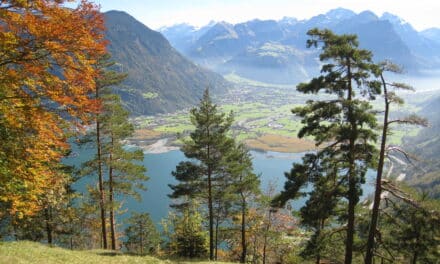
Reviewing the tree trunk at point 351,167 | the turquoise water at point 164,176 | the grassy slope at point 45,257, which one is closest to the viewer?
the tree trunk at point 351,167

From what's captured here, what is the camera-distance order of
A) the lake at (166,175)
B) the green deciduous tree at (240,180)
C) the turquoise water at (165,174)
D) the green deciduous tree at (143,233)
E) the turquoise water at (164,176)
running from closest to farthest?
the green deciduous tree at (240,180) < the green deciduous tree at (143,233) < the turquoise water at (164,176) < the lake at (166,175) < the turquoise water at (165,174)

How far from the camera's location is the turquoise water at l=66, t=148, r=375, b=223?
10675 centimetres

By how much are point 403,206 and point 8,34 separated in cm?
1735

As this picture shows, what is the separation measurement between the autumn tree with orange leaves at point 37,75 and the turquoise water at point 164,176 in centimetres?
7307

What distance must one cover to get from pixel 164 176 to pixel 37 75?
439 ft

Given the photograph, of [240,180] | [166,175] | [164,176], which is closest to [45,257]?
[240,180]

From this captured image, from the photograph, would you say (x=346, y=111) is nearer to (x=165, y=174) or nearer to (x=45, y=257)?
(x=45, y=257)

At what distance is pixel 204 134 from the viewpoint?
92.5 feet

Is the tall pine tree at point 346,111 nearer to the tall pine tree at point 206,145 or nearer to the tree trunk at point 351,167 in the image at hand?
the tree trunk at point 351,167

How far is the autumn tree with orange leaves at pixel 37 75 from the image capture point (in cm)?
1188

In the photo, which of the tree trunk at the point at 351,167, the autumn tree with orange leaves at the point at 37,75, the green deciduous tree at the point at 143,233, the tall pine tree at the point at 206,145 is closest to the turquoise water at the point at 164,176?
the green deciduous tree at the point at 143,233

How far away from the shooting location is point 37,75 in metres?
12.6

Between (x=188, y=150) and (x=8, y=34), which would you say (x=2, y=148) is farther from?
(x=188, y=150)

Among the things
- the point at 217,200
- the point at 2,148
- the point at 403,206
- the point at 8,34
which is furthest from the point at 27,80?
the point at 217,200
